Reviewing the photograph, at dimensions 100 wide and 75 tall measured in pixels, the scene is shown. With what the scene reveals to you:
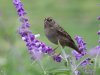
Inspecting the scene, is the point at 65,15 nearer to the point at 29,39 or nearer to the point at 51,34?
the point at 51,34

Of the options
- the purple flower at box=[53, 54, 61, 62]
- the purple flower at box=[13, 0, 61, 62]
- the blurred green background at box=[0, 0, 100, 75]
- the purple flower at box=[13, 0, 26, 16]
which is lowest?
the purple flower at box=[53, 54, 61, 62]

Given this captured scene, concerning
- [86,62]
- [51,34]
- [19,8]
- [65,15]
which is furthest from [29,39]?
[65,15]

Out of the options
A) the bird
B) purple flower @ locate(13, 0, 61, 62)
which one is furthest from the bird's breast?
purple flower @ locate(13, 0, 61, 62)

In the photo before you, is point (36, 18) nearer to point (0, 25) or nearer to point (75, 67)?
point (0, 25)

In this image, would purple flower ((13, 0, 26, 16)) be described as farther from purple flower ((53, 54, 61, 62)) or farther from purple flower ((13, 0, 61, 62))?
purple flower ((53, 54, 61, 62))

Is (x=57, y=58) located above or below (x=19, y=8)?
below

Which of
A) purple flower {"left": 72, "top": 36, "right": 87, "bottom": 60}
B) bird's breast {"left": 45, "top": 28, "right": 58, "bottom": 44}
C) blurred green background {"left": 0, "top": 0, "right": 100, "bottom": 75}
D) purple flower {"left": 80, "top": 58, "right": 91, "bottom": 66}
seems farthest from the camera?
blurred green background {"left": 0, "top": 0, "right": 100, "bottom": 75}

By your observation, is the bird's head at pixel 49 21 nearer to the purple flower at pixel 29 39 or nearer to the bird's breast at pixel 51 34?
the bird's breast at pixel 51 34

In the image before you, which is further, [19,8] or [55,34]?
[55,34]

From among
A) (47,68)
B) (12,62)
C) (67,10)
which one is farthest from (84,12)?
(47,68)

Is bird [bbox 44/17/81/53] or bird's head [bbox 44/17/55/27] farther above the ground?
bird's head [bbox 44/17/55/27]

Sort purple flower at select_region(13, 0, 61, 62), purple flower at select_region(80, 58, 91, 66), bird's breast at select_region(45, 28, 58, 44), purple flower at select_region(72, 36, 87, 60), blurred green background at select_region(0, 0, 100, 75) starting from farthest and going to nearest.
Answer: blurred green background at select_region(0, 0, 100, 75)
bird's breast at select_region(45, 28, 58, 44)
purple flower at select_region(72, 36, 87, 60)
purple flower at select_region(80, 58, 91, 66)
purple flower at select_region(13, 0, 61, 62)
